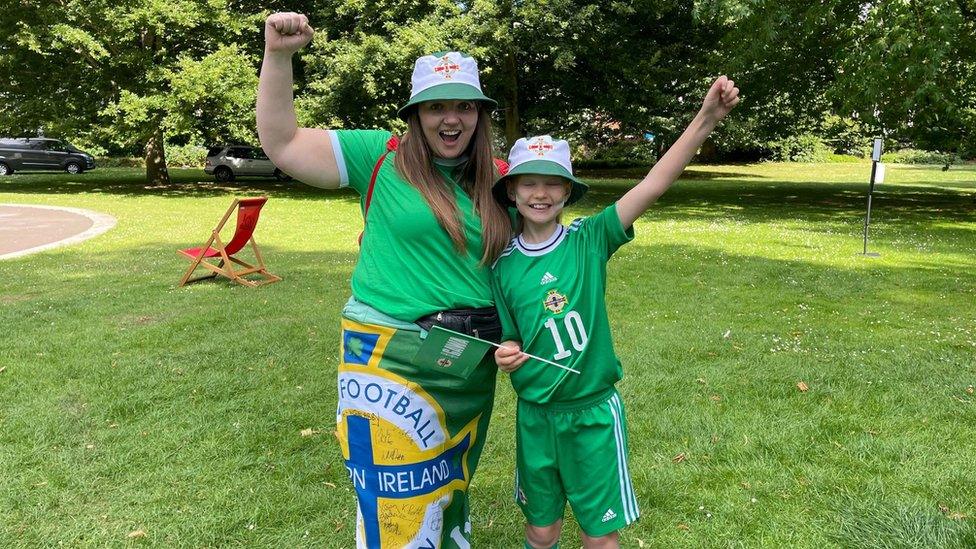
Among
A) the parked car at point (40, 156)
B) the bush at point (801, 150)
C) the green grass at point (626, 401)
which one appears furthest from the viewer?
the bush at point (801, 150)

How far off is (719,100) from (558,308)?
811mm

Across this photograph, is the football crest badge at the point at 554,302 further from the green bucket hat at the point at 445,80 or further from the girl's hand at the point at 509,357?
the green bucket hat at the point at 445,80

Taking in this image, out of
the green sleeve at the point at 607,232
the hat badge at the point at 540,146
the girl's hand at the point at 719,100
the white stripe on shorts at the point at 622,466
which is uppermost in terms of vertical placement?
the girl's hand at the point at 719,100

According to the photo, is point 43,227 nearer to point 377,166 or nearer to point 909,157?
point 377,166

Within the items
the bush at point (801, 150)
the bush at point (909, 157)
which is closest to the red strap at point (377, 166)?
the bush at point (801, 150)

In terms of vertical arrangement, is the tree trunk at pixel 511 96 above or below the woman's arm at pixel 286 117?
above

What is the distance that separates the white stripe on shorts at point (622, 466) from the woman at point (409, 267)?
0.46 metres

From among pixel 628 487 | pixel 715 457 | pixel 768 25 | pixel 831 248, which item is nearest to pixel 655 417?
pixel 715 457

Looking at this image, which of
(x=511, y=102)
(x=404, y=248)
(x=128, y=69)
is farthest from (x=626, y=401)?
(x=128, y=69)

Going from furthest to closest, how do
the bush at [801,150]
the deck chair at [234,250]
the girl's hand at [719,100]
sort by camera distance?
the bush at [801,150] → the deck chair at [234,250] → the girl's hand at [719,100]

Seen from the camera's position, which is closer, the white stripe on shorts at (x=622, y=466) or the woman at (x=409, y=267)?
the woman at (x=409, y=267)

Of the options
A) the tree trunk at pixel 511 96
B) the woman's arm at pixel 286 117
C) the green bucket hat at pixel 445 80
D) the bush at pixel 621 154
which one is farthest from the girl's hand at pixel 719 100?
the bush at pixel 621 154

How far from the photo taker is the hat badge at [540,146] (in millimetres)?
2193

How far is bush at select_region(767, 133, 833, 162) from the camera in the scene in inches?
1625
